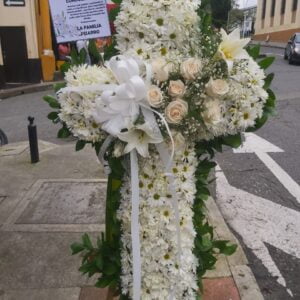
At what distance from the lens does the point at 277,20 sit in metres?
39.7

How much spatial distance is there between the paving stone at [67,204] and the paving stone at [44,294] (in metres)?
1.10

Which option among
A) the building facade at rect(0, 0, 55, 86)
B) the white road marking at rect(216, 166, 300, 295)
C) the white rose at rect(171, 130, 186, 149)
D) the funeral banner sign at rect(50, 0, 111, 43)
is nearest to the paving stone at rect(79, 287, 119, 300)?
the white road marking at rect(216, 166, 300, 295)

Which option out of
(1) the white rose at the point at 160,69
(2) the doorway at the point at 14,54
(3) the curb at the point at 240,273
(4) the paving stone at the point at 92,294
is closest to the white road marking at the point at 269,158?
(3) the curb at the point at 240,273

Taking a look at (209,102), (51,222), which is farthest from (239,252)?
(209,102)

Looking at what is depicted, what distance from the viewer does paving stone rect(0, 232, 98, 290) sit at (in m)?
3.17

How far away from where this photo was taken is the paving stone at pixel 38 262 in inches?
→ 125

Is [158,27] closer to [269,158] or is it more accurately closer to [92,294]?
[92,294]

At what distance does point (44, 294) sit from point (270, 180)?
11.1ft

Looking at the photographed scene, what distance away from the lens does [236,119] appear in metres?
1.94

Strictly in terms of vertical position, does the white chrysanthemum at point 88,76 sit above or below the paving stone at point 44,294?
above

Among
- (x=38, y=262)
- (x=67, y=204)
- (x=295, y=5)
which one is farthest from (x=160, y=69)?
(x=295, y=5)

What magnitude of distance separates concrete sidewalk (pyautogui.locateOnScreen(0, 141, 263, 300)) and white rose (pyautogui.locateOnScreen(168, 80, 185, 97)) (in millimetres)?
1729

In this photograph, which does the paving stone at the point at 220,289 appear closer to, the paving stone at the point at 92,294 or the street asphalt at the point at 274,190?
the street asphalt at the point at 274,190

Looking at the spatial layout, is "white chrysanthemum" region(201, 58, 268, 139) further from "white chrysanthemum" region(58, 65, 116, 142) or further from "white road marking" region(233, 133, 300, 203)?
"white road marking" region(233, 133, 300, 203)
